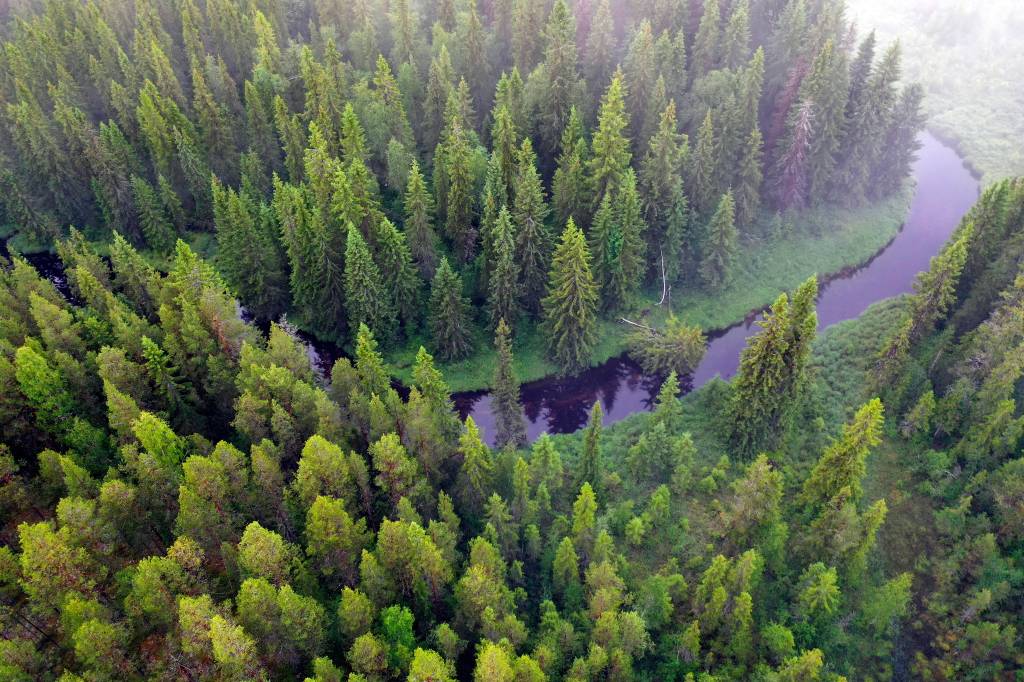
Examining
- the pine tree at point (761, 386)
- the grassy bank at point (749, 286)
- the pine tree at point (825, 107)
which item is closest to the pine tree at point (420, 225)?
the grassy bank at point (749, 286)

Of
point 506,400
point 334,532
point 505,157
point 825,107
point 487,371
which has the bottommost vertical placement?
point 487,371

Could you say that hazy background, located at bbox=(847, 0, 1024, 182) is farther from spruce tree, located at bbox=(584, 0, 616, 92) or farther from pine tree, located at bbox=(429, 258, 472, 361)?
pine tree, located at bbox=(429, 258, 472, 361)

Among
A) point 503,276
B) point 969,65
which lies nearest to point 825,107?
point 503,276

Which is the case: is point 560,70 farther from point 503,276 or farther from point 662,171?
point 503,276

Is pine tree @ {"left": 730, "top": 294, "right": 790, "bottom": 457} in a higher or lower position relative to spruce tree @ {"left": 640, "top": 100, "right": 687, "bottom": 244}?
lower

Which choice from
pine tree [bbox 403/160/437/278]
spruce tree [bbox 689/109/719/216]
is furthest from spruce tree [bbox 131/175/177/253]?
spruce tree [bbox 689/109/719/216]
